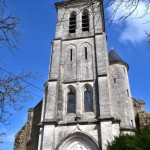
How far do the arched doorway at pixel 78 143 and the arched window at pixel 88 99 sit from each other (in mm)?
2044

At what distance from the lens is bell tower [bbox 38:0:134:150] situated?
14988mm

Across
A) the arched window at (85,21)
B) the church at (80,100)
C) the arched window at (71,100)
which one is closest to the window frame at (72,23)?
the church at (80,100)

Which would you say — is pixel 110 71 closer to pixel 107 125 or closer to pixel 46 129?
pixel 107 125

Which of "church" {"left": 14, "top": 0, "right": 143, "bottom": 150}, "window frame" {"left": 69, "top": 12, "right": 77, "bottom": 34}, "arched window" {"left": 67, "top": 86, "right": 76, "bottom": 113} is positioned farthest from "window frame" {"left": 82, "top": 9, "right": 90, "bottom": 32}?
"arched window" {"left": 67, "top": 86, "right": 76, "bottom": 113}

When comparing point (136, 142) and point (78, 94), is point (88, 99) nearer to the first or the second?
point (78, 94)

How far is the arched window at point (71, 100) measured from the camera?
16.8 m

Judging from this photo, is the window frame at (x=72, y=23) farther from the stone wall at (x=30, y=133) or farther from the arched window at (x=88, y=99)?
the stone wall at (x=30, y=133)

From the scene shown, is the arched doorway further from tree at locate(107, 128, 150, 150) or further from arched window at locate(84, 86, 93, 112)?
tree at locate(107, 128, 150, 150)

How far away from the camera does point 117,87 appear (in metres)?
18.5

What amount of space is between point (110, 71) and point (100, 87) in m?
3.21

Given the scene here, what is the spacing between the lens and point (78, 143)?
15047 mm

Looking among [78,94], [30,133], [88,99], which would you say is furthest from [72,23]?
[30,133]

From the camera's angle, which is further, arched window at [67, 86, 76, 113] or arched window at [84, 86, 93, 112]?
arched window at [67, 86, 76, 113]

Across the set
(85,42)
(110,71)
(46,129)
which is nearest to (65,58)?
(85,42)
